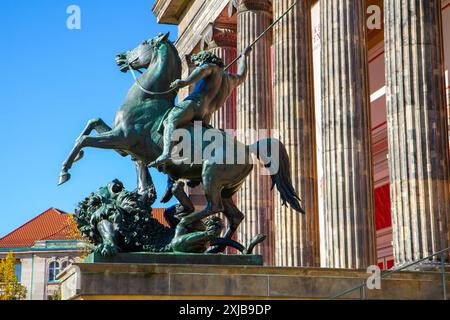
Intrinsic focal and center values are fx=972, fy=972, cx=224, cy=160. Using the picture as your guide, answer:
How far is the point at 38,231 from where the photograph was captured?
10219 centimetres

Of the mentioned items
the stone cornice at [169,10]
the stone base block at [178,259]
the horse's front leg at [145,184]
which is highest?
the stone cornice at [169,10]

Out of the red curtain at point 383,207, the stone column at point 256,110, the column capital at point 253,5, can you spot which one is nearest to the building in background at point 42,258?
the red curtain at point 383,207

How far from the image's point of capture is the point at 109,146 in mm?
15039

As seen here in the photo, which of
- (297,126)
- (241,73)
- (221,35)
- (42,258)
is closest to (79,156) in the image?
(241,73)

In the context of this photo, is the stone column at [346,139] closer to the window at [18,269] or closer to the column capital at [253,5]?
the column capital at [253,5]

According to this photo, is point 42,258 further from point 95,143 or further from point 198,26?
point 95,143

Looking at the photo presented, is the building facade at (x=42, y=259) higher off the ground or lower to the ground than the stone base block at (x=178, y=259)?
higher

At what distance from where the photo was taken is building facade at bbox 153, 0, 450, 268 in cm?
2038

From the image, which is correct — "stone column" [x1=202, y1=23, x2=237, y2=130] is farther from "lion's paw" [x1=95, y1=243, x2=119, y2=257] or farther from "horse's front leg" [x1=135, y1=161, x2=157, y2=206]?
"lion's paw" [x1=95, y1=243, x2=119, y2=257]

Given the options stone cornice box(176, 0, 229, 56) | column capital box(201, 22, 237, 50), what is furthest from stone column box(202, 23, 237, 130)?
stone cornice box(176, 0, 229, 56)

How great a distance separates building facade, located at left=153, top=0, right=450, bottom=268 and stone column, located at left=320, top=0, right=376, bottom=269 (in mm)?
25

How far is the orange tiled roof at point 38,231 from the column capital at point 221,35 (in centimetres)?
6106

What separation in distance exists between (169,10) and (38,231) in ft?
209

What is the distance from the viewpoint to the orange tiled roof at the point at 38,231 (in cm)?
9819
